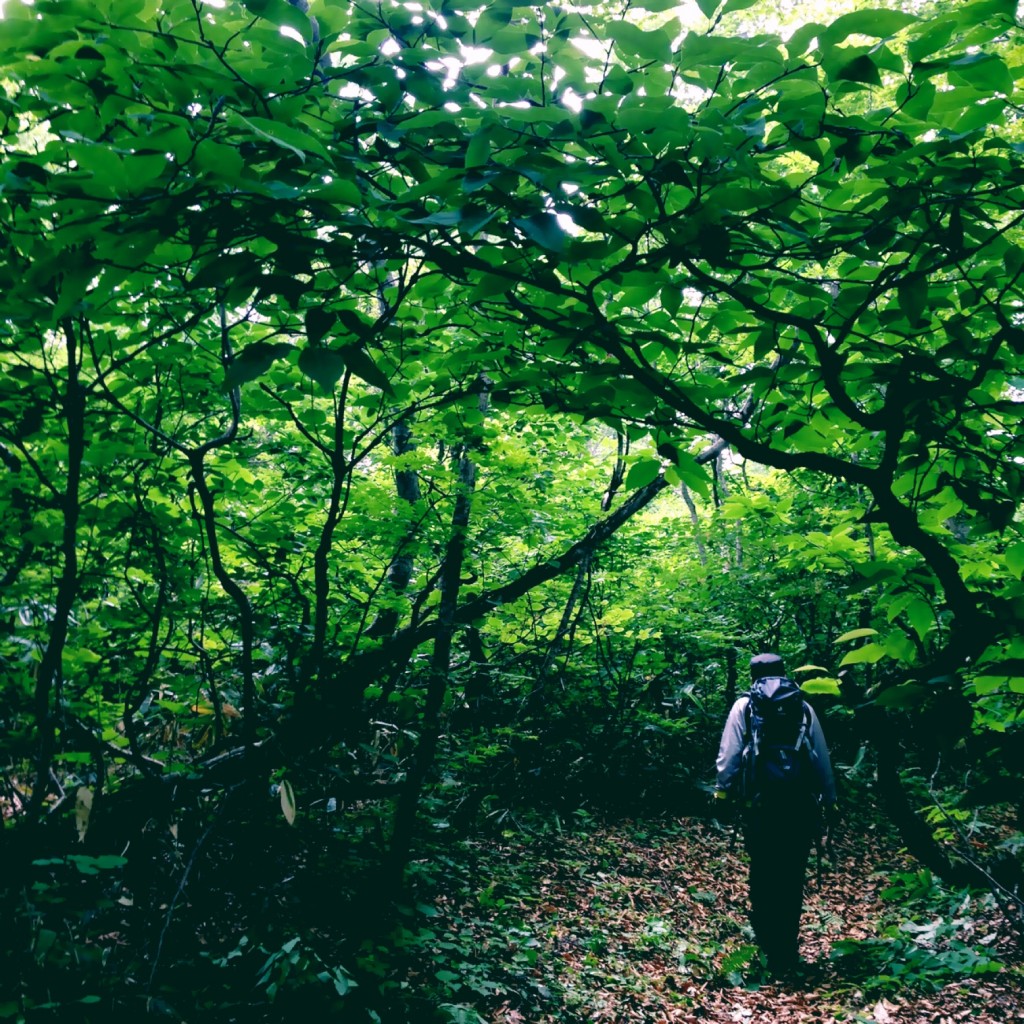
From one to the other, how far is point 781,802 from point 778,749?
38cm

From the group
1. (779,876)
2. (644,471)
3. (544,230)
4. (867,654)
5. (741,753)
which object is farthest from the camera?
(741,753)

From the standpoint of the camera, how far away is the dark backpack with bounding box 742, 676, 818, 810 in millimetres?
5066

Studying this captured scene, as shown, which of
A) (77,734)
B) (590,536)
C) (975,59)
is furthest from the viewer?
(590,536)

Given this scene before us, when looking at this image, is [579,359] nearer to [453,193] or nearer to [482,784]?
[453,193]

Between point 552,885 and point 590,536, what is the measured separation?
318 centimetres

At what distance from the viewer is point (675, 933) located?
5.57 meters

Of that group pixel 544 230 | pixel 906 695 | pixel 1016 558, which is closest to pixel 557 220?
pixel 544 230

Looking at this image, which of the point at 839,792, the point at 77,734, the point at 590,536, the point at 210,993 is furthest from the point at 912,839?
the point at 77,734

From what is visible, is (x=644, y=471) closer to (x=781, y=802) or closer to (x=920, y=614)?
(x=920, y=614)

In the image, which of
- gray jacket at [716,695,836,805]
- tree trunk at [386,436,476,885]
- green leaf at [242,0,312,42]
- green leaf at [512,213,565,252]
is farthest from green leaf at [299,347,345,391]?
gray jacket at [716,695,836,805]

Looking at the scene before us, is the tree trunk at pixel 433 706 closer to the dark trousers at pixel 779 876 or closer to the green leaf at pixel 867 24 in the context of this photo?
the dark trousers at pixel 779 876

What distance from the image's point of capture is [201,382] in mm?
3480

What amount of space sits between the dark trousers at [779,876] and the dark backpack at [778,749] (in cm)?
14

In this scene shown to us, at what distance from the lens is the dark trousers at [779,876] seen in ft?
16.5
